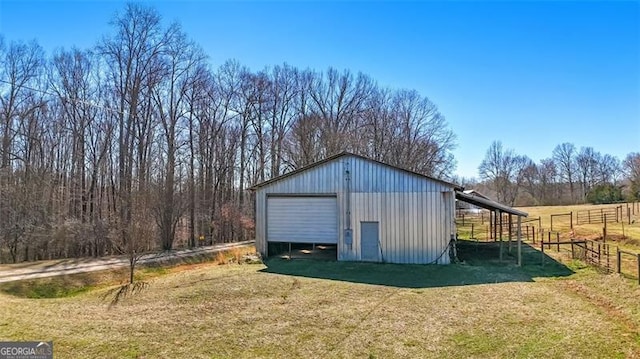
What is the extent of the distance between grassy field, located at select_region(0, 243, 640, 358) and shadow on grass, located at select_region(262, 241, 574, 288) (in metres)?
0.10

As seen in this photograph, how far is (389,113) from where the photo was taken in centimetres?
4256

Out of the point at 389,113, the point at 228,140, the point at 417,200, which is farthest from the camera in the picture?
the point at 389,113

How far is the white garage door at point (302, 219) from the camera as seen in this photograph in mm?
17453

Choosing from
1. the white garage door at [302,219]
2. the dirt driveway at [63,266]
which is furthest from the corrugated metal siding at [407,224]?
the dirt driveway at [63,266]

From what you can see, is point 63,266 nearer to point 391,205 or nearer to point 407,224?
point 391,205

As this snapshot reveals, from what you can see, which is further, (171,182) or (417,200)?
(171,182)

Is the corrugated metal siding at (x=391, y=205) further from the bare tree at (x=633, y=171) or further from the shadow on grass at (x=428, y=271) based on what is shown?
the bare tree at (x=633, y=171)

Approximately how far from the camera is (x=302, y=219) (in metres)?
17.8

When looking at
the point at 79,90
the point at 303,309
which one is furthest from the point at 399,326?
the point at 79,90

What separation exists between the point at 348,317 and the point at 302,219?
29.6 feet

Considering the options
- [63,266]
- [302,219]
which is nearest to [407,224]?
[302,219]

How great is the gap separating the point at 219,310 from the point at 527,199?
64131mm

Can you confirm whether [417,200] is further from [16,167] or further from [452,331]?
[16,167]

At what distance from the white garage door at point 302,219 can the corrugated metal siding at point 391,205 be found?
0.38 m
